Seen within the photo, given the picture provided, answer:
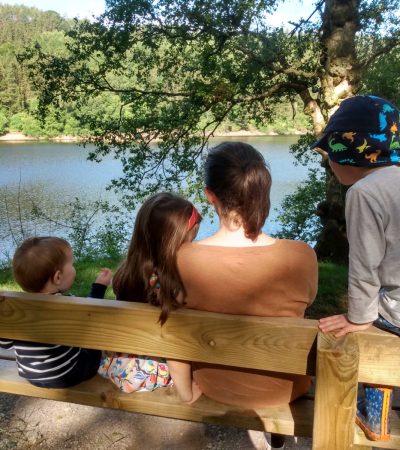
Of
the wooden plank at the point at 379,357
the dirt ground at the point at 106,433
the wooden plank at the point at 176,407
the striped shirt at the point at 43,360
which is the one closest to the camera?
the wooden plank at the point at 379,357

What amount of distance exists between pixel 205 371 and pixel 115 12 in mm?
7287

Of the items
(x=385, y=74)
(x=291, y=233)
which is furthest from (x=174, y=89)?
(x=291, y=233)

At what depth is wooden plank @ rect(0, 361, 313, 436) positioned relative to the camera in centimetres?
174

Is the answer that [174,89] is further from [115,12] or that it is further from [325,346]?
[325,346]

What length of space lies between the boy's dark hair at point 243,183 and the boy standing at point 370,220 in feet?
0.95

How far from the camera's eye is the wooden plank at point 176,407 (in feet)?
5.72

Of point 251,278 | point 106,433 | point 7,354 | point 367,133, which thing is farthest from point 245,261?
point 106,433

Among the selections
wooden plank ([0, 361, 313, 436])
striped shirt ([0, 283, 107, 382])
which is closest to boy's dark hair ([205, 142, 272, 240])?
wooden plank ([0, 361, 313, 436])

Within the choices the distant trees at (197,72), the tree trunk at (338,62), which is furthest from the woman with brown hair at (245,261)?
the distant trees at (197,72)

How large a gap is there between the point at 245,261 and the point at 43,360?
100 cm

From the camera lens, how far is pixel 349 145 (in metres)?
1.61

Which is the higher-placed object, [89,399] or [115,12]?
[115,12]

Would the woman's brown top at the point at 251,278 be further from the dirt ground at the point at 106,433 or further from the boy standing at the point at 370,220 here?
the dirt ground at the point at 106,433

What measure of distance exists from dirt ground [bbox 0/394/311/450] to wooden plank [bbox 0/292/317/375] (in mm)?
1174
